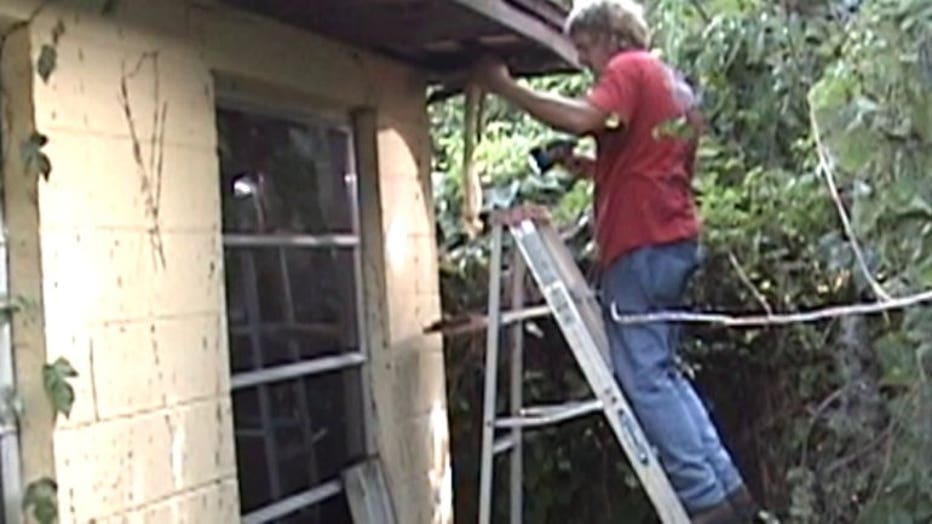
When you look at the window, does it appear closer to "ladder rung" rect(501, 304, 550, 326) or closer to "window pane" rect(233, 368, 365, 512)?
"window pane" rect(233, 368, 365, 512)

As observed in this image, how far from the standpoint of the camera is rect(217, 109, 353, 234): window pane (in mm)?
4500

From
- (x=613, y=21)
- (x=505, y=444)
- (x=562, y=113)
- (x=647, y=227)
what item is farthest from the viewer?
(x=505, y=444)

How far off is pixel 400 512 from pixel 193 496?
1604 millimetres

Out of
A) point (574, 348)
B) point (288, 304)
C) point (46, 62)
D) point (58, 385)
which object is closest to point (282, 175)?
point (288, 304)

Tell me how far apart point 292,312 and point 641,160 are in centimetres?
125

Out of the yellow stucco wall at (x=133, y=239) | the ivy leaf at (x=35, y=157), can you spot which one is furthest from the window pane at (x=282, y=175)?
the ivy leaf at (x=35, y=157)

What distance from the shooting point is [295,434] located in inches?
191

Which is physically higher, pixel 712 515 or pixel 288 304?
pixel 288 304

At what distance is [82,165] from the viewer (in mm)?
3484

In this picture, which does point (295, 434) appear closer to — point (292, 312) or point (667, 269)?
point (292, 312)

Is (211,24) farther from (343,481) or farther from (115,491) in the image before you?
(343,481)

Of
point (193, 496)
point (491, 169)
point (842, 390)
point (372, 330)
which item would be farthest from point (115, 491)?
point (491, 169)

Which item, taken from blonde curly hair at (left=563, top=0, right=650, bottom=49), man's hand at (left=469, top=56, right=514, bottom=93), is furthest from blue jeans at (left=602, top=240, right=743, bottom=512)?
man's hand at (left=469, top=56, right=514, bottom=93)

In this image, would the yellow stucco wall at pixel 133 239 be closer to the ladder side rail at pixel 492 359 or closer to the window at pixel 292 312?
the window at pixel 292 312
